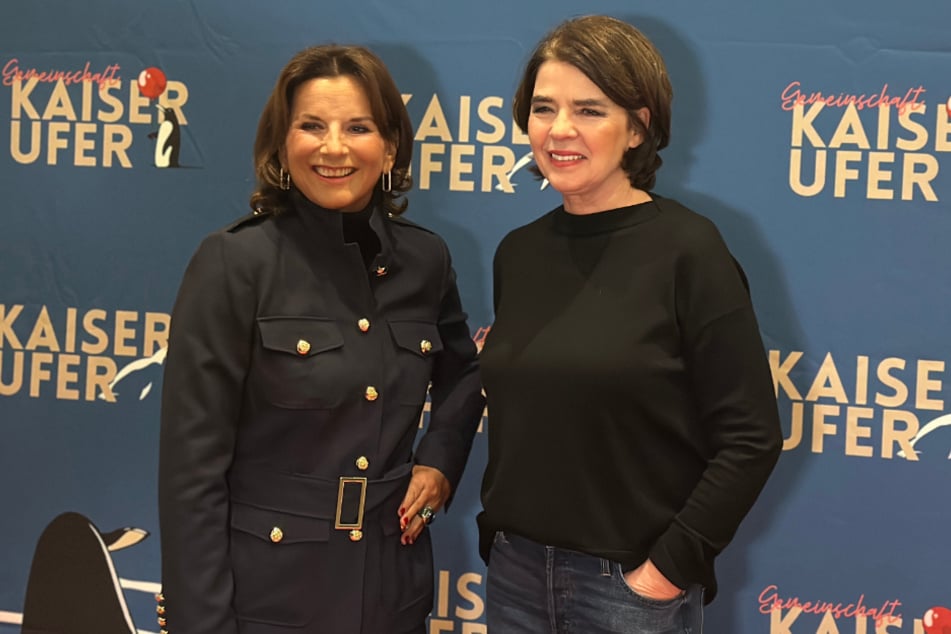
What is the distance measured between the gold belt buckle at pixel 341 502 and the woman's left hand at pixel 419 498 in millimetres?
90

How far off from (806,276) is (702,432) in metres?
0.88

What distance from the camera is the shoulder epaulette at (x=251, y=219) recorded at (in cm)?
165

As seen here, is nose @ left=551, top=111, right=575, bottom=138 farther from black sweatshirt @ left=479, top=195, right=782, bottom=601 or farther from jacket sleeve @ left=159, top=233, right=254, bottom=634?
jacket sleeve @ left=159, top=233, right=254, bottom=634

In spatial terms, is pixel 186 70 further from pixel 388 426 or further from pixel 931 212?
pixel 931 212

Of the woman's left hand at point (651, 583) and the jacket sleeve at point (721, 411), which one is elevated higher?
the jacket sleeve at point (721, 411)

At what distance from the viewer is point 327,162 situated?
5.45 ft

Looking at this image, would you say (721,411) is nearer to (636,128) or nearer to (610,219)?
(610,219)

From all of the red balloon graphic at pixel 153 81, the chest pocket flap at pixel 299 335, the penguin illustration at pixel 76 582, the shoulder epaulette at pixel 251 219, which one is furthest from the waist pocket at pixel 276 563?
the red balloon graphic at pixel 153 81

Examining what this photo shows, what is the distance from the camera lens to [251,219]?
5.53ft

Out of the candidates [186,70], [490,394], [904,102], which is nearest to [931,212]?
[904,102]

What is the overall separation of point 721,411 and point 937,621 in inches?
46.1

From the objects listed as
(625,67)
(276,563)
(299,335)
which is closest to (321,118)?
(299,335)

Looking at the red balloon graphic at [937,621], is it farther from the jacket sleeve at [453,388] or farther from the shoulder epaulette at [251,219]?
the shoulder epaulette at [251,219]

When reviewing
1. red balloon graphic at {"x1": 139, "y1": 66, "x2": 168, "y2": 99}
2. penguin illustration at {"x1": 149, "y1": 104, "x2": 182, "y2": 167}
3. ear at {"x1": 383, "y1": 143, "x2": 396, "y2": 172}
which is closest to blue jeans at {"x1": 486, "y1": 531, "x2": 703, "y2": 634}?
ear at {"x1": 383, "y1": 143, "x2": 396, "y2": 172}
